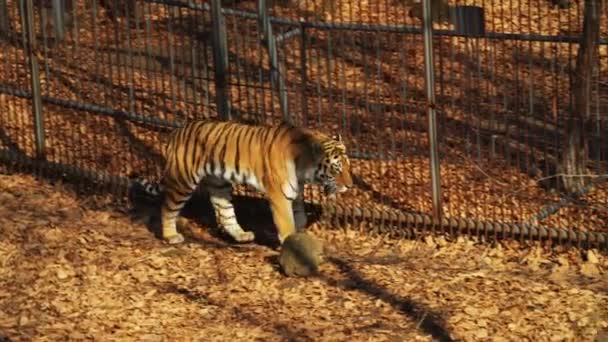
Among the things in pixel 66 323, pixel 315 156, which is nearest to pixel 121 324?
pixel 66 323

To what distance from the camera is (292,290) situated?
9055 mm

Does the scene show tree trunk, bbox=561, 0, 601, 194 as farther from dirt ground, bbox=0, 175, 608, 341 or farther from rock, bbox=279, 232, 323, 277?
rock, bbox=279, 232, 323, 277

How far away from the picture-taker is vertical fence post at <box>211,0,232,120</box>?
400 inches

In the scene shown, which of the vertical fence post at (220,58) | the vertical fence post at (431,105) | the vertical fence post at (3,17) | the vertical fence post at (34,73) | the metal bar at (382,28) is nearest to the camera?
the metal bar at (382,28)

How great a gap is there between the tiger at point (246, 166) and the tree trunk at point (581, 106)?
1493mm

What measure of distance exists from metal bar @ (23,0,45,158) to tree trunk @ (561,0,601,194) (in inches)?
176

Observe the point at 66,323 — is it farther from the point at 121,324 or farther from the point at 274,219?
the point at 274,219

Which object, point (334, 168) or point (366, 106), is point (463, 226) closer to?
point (334, 168)

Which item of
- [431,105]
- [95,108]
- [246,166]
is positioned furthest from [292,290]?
[95,108]

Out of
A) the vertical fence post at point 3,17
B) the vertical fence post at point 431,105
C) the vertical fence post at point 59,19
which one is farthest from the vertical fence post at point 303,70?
the vertical fence post at point 3,17

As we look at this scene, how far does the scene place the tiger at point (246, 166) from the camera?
9492mm

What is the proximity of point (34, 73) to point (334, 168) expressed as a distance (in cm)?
331

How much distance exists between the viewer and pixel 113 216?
35.7 ft

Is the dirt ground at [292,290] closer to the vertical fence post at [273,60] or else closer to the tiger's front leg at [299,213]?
the tiger's front leg at [299,213]
